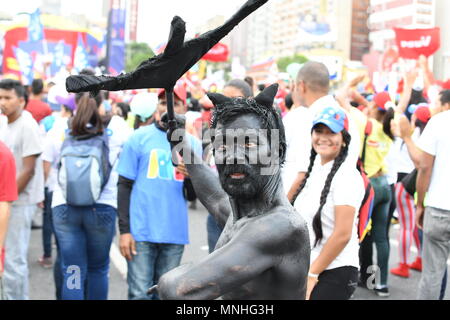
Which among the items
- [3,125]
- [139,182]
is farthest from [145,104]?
[3,125]

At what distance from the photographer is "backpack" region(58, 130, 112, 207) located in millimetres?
4336

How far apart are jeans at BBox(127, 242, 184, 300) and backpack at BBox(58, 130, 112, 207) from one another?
0.53 m

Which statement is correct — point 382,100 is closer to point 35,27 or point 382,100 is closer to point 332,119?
point 332,119

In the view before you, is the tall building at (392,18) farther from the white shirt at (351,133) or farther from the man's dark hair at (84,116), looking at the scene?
the man's dark hair at (84,116)

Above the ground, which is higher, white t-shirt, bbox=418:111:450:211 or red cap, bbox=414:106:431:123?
red cap, bbox=414:106:431:123

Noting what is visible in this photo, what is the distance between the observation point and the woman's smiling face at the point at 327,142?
336cm

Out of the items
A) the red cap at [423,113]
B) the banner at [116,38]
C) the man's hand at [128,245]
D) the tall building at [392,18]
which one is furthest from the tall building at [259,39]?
the man's hand at [128,245]

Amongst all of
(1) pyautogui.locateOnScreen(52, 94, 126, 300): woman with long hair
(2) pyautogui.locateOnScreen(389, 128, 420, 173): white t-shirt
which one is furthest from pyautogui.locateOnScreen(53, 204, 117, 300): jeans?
(2) pyautogui.locateOnScreen(389, 128, 420, 173): white t-shirt

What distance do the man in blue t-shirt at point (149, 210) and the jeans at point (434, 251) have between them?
1984 mm

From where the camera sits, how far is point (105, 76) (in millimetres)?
Result: 1686

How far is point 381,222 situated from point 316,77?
2532 millimetres

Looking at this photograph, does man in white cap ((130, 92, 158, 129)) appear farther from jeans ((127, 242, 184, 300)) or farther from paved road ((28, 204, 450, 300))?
paved road ((28, 204, 450, 300))

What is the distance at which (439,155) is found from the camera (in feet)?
15.3
